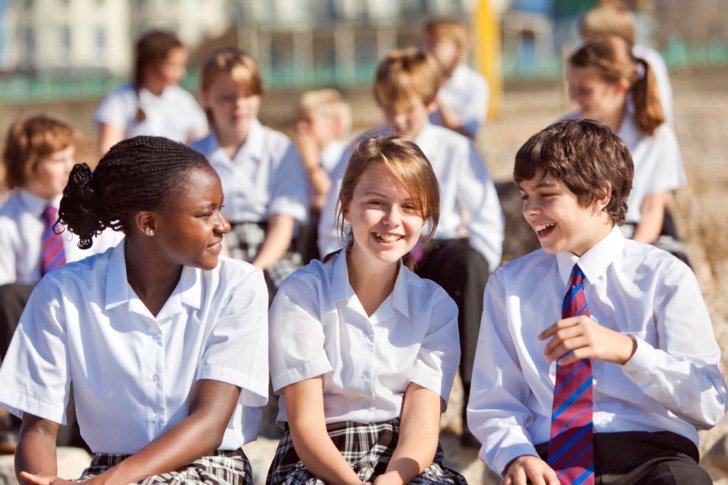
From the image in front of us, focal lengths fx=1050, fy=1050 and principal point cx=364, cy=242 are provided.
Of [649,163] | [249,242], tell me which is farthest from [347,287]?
[649,163]

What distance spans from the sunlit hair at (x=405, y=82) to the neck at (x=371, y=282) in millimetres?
1513

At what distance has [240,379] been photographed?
2.92 metres

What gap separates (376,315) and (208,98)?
2129 mm

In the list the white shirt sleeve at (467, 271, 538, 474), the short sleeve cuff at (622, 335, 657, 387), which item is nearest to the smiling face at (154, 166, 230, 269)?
the white shirt sleeve at (467, 271, 538, 474)

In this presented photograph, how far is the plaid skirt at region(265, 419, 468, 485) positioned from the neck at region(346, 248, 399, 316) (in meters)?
0.35

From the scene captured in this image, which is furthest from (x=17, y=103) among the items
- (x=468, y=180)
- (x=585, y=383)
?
(x=585, y=383)

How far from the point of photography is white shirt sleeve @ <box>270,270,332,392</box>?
3014 millimetres

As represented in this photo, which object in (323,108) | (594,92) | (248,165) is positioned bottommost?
(248,165)

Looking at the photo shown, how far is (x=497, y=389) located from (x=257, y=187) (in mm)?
2135

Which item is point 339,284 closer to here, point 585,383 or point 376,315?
point 376,315

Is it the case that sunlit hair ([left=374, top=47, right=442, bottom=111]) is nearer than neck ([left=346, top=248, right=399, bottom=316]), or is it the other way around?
neck ([left=346, top=248, right=399, bottom=316])

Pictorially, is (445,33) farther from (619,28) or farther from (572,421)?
(572,421)

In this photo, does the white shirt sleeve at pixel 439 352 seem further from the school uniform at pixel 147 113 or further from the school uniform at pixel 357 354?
the school uniform at pixel 147 113

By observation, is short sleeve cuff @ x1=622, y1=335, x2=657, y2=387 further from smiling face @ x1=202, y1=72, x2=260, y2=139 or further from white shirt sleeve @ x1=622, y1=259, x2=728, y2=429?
smiling face @ x1=202, y1=72, x2=260, y2=139
